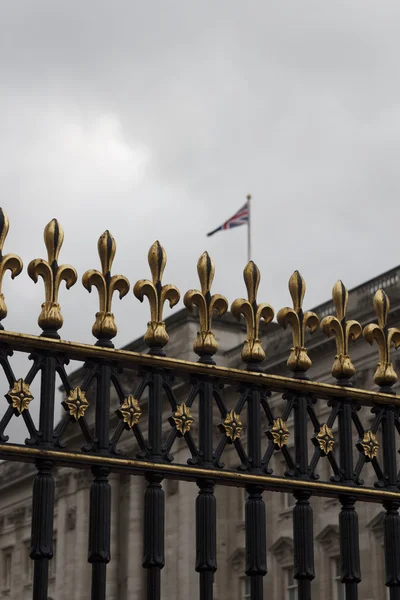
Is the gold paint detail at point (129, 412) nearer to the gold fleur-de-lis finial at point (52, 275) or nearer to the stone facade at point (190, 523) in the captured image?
the gold fleur-de-lis finial at point (52, 275)

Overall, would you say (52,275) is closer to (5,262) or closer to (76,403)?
(5,262)

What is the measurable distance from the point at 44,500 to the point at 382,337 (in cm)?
229

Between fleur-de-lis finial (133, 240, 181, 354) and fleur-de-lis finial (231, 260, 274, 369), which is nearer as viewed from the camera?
fleur-de-lis finial (133, 240, 181, 354)

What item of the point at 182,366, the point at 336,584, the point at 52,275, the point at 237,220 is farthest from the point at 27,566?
the point at 52,275

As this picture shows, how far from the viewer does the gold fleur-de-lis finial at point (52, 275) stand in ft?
22.2

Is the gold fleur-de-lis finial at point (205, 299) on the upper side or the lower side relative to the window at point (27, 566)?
lower

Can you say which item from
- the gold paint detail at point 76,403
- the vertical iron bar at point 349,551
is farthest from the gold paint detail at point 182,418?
the vertical iron bar at point 349,551

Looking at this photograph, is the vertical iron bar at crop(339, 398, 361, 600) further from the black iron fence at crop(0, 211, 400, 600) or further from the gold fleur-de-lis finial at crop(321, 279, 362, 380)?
the gold fleur-de-lis finial at crop(321, 279, 362, 380)

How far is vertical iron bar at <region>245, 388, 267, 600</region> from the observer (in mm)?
7023

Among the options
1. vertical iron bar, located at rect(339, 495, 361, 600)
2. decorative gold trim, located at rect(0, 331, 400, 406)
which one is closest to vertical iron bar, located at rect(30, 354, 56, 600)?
decorative gold trim, located at rect(0, 331, 400, 406)

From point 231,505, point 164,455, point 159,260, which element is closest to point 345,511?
point 164,455

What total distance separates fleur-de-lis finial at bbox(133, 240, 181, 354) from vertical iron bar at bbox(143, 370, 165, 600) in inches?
8.3

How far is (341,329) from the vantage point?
297 inches

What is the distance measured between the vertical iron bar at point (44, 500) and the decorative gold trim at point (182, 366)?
113mm
